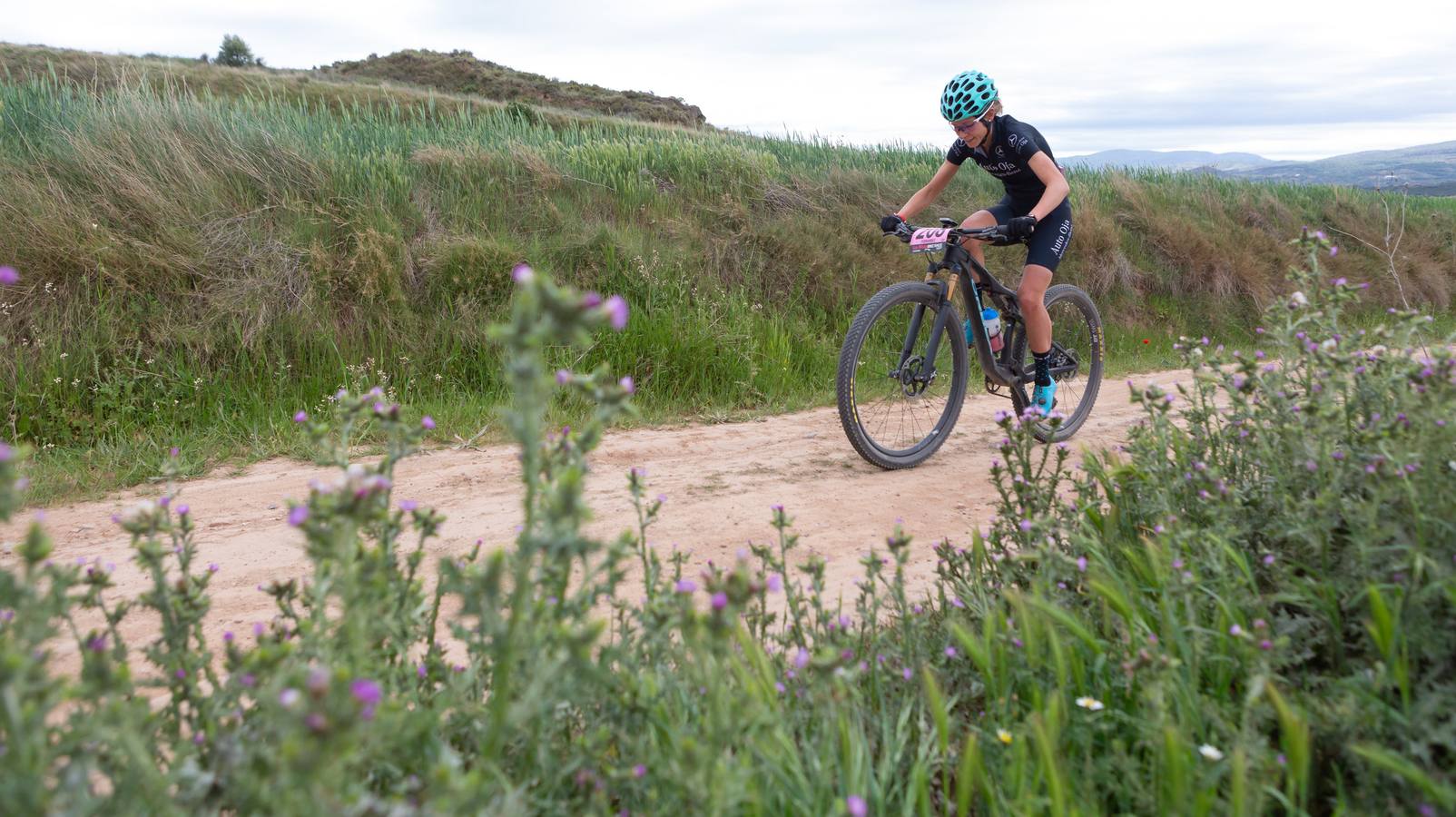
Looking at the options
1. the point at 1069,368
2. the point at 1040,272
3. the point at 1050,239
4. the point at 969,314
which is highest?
the point at 1050,239

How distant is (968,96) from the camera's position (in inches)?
230

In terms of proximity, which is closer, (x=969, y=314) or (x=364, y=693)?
(x=364, y=693)

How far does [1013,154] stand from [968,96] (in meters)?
0.52

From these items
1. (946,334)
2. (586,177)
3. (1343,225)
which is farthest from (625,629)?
(1343,225)

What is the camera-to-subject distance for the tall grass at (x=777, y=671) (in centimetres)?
132

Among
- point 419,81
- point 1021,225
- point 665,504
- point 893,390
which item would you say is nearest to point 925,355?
point 893,390

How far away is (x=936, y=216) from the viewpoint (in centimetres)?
1228

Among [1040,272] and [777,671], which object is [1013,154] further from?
[777,671]

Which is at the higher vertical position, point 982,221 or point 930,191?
point 930,191

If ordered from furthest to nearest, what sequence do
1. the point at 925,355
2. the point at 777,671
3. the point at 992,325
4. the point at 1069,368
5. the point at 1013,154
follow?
the point at 1069,368
the point at 992,325
the point at 1013,154
the point at 925,355
the point at 777,671

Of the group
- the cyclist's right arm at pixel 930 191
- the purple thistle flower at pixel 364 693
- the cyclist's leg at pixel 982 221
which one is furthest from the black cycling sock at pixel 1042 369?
the purple thistle flower at pixel 364 693

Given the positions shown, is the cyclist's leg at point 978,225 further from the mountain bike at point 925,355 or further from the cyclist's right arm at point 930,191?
the cyclist's right arm at point 930,191

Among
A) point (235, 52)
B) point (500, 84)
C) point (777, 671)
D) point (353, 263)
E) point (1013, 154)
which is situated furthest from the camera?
point (235, 52)

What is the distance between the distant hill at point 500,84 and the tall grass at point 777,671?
3764 centimetres
